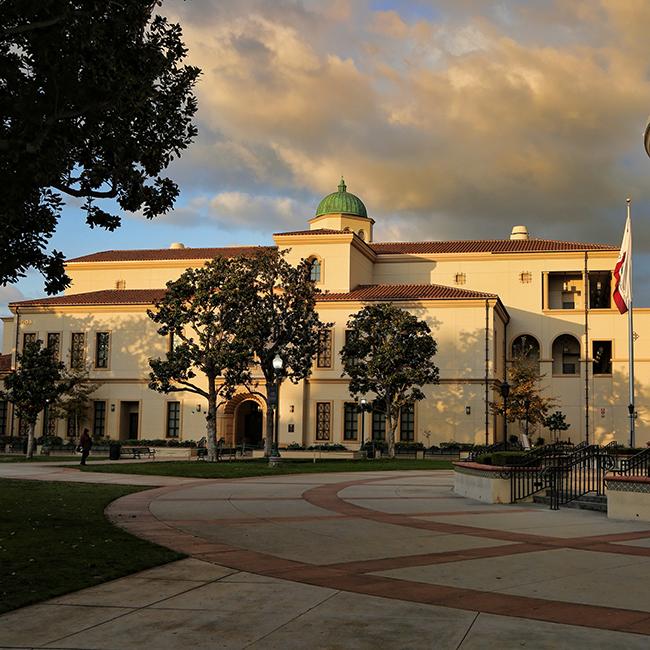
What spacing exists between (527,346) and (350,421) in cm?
1494

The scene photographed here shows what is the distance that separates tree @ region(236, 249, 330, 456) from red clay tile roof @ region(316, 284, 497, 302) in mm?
10068

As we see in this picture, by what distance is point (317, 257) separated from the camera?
186 ft

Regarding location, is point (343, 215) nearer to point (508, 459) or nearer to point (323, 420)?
point (323, 420)

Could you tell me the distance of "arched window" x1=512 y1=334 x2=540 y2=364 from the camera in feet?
190

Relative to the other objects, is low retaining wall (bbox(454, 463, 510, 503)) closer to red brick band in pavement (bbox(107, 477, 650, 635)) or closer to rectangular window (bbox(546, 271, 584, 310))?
red brick band in pavement (bbox(107, 477, 650, 635))

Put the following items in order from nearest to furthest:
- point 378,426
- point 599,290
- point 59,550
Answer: point 59,550 < point 378,426 < point 599,290

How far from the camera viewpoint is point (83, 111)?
474 inches

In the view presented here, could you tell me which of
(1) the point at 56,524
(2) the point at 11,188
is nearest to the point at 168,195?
(2) the point at 11,188

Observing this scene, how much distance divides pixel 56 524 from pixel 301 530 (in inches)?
171

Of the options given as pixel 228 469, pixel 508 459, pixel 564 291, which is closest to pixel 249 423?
pixel 564 291

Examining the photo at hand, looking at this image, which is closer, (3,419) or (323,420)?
(323,420)

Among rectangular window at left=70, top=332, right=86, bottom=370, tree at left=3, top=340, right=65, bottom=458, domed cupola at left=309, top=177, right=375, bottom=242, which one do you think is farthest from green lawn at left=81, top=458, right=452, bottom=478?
domed cupola at left=309, top=177, right=375, bottom=242

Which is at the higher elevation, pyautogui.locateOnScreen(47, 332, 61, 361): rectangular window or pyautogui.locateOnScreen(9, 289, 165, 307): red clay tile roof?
pyautogui.locateOnScreen(9, 289, 165, 307): red clay tile roof

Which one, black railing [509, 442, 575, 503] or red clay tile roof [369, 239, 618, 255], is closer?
black railing [509, 442, 575, 503]
